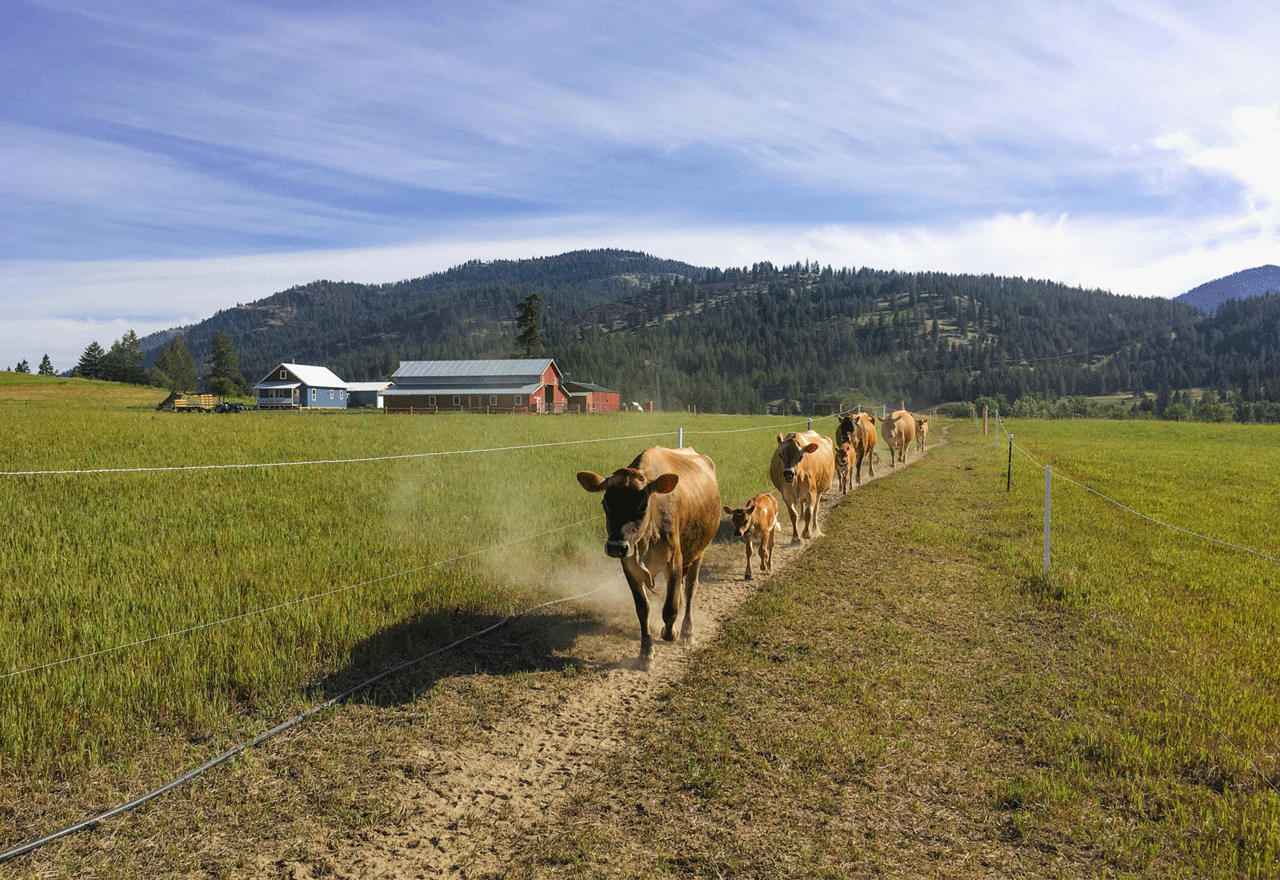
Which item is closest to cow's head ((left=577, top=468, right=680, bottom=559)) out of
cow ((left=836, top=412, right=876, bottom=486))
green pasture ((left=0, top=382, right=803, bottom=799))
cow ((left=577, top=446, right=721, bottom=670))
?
cow ((left=577, top=446, right=721, bottom=670))

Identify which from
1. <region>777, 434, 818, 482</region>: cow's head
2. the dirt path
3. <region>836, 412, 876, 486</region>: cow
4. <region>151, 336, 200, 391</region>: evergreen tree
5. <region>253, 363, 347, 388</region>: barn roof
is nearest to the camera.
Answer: the dirt path

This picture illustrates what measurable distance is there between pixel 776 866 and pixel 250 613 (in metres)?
5.06

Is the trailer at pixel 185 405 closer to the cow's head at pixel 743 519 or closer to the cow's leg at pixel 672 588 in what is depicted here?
the cow's head at pixel 743 519

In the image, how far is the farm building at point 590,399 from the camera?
89.9 meters

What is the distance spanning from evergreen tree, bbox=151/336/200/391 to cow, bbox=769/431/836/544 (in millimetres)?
121757

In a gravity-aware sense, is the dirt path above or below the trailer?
below

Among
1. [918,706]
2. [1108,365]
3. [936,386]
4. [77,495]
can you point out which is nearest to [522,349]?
[77,495]

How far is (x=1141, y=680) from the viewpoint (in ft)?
19.9

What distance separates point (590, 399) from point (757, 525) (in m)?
80.9

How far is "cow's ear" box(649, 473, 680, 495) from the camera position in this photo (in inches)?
247

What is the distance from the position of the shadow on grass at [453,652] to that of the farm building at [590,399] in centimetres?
7936

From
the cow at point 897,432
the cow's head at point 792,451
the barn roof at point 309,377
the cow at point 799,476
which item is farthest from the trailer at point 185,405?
the cow's head at point 792,451

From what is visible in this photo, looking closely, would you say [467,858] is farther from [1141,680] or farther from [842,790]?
[1141,680]

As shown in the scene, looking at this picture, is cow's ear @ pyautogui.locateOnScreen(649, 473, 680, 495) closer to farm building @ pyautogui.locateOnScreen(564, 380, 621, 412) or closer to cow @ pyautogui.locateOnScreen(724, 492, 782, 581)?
Result: cow @ pyautogui.locateOnScreen(724, 492, 782, 581)
